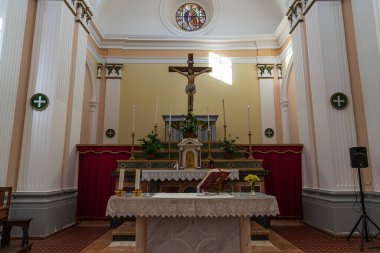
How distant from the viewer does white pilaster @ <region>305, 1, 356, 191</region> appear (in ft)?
19.9

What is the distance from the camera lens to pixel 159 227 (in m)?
3.77

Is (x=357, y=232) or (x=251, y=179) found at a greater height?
(x=251, y=179)

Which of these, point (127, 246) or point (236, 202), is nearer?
point (236, 202)

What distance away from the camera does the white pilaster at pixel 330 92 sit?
6.07m

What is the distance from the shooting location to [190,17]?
39.0 ft

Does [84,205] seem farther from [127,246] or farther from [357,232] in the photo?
[357,232]

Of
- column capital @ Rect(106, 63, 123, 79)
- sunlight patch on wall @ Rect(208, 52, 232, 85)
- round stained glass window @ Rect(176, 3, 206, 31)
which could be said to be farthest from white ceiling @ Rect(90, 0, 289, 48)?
column capital @ Rect(106, 63, 123, 79)

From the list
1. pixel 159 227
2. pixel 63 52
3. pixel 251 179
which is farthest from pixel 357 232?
pixel 63 52

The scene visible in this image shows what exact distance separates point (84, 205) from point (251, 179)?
18.2ft

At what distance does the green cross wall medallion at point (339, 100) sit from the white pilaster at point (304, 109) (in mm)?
834

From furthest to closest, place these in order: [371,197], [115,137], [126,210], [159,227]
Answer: [115,137]
[371,197]
[159,227]
[126,210]

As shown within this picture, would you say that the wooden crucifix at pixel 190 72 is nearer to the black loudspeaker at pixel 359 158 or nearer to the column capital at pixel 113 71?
the column capital at pixel 113 71

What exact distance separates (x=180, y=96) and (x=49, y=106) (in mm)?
5383

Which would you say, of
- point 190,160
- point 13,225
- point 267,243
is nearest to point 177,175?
point 190,160
